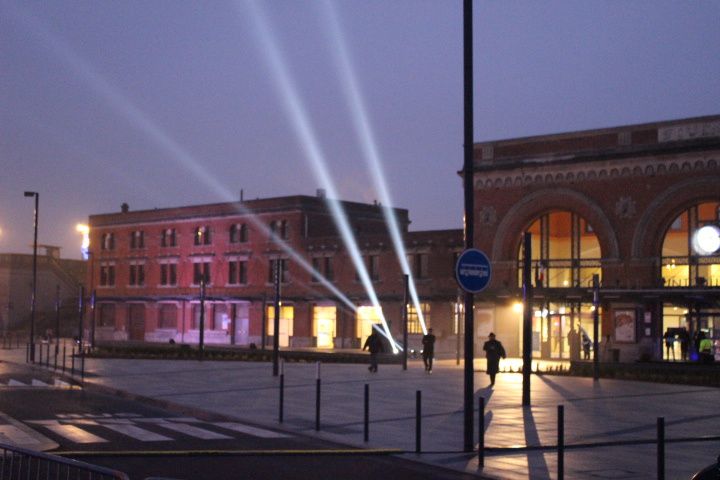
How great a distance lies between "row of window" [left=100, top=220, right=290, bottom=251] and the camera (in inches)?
2847

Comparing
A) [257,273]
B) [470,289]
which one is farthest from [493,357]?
[257,273]

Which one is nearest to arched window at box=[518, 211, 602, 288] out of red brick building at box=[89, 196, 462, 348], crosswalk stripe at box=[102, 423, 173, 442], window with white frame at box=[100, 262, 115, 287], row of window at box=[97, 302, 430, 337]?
red brick building at box=[89, 196, 462, 348]

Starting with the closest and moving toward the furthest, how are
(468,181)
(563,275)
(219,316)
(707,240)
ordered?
1. (468,181)
2. (707,240)
3. (563,275)
4. (219,316)

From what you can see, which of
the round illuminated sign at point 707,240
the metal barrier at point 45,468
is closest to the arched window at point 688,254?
the round illuminated sign at point 707,240

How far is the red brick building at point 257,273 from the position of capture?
2517 inches

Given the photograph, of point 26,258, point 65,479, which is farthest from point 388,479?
point 26,258

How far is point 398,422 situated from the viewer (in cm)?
1958

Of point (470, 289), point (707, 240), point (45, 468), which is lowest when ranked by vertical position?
point (45, 468)

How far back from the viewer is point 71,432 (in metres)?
17.9

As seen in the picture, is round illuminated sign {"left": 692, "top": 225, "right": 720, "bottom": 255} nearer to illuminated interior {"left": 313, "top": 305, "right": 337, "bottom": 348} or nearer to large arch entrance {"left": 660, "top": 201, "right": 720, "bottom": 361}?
large arch entrance {"left": 660, "top": 201, "right": 720, "bottom": 361}

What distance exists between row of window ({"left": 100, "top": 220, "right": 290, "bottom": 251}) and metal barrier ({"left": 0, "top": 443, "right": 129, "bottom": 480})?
62.2 meters

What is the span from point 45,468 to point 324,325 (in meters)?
60.3

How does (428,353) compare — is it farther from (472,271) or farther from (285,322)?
(285,322)

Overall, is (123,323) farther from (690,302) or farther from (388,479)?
(388,479)
